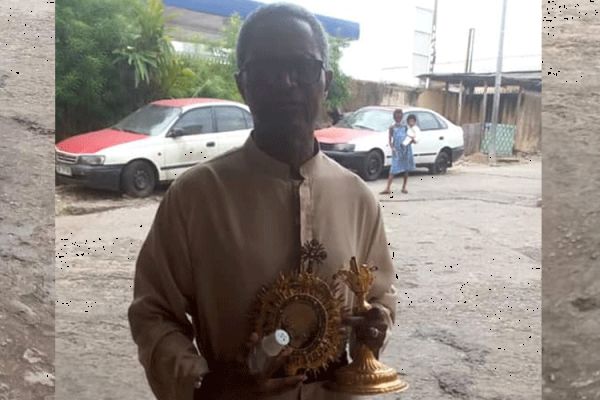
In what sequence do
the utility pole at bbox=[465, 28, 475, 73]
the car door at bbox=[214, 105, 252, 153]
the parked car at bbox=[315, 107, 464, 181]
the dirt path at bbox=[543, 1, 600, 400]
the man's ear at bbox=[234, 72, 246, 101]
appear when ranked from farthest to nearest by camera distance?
the utility pole at bbox=[465, 28, 475, 73], the dirt path at bbox=[543, 1, 600, 400], the parked car at bbox=[315, 107, 464, 181], the car door at bbox=[214, 105, 252, 153], the man's ear at bbox=[234, 72, 246, 101]

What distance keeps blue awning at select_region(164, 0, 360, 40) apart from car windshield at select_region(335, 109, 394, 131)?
0.46 feet

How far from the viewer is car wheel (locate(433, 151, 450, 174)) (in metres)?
1.36

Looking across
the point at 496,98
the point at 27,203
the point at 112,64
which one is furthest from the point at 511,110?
the point at 27,203

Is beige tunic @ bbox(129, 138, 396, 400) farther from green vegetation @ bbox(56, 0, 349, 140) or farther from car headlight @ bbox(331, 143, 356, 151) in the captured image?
green vegetation @ bbox(56, 0, 349, 140)

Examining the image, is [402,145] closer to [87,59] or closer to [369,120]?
[369,120]

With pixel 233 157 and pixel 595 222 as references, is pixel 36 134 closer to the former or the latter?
pixel 233 157

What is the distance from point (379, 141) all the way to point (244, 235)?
0.43 m

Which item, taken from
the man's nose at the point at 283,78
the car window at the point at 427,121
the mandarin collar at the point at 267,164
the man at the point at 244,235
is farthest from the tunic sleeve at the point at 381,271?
the car window at the point at 427,121

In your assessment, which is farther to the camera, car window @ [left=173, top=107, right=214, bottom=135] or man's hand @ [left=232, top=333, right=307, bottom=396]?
car window @ [left=173, top=107, right=214, bottom=135]

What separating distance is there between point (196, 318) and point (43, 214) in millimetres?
442

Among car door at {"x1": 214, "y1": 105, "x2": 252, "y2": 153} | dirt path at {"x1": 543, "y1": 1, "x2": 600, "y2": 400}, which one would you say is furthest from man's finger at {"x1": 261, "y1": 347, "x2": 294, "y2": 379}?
dirt path at {"x1": 543, "y1": 1, "x2": 600, "y2": 400}

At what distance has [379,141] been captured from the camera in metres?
1.25

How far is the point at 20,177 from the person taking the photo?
1.22 m

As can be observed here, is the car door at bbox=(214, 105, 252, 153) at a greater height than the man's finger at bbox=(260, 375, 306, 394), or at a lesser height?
greater
